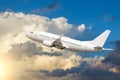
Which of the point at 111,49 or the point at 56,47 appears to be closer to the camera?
the point at 111,49

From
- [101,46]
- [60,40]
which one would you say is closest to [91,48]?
[101,46]

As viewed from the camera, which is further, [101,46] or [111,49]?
[101,46]

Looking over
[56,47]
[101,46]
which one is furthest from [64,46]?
[101,46]

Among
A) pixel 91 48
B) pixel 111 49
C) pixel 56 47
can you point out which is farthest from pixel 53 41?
pixel 111 49

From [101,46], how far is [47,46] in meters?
35.4

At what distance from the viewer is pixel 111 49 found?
181375 millimetres

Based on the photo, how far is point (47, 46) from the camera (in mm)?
197000

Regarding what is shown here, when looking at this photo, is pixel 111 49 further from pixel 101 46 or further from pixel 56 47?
pixel 56 47

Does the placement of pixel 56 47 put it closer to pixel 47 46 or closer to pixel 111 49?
pixel 47 46

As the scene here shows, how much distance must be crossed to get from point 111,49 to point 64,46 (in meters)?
33.1

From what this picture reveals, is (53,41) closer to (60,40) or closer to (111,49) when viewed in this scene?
(60,40)

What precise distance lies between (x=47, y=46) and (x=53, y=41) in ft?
17.7

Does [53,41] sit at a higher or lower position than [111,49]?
higher

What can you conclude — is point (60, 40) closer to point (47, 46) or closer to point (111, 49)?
point (47, 46)
